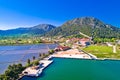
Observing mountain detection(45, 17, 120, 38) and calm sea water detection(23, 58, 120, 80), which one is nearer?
calm sea water detection(23, 58, 120, 80)

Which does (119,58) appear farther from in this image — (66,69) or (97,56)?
(66,69)

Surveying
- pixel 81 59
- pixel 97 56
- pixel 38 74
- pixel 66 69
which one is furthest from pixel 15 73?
pixel 97 56

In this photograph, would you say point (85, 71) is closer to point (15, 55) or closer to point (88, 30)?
point (15, 55)

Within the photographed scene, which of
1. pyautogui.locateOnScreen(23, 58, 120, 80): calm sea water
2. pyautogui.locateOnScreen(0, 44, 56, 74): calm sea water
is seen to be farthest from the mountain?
pyautogui.locateOnScreen(23, 58, 120, 80): calm sea water

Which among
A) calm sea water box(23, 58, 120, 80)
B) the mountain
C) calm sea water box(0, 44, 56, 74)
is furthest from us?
the mountain

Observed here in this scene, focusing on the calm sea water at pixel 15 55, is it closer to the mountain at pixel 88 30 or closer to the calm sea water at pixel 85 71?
the calm sea water at pixel 85 71

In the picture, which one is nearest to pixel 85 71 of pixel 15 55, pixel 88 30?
pixel 15 55

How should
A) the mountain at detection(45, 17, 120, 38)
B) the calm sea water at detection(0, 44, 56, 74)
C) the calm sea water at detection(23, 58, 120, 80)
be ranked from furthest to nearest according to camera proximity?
the mountain at detection(45, 17, 120, 38) → the calm sea water at detection(0, 44, 56, 74) → the calm sea water at detection(23, 58, 120, 80)

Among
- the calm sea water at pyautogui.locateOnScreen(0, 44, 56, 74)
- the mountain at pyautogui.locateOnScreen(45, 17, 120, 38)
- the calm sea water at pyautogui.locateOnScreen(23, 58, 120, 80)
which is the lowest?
the calm sea water at pyautogui.locateOnScreen(23, 58, 120, 80)

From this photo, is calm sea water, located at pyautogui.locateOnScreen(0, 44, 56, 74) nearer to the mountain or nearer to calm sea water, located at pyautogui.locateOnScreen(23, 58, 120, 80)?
calm sea water, located at pyautogui.locateOnScreen(23, 58, 120, 80)
